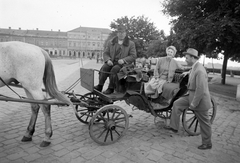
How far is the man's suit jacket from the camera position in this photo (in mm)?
3314

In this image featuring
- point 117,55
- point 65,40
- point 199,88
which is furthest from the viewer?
point 65,40

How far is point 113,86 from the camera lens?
409cm

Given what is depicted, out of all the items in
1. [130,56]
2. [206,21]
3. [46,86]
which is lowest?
[46,86]

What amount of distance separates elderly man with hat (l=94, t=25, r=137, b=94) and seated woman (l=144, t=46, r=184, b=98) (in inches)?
29.0

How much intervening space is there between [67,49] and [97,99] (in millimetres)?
104446

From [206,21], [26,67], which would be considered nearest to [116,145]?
Result: [26,67]

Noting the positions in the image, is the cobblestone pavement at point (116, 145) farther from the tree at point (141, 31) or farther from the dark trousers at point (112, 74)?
the tree at point (141, 31)

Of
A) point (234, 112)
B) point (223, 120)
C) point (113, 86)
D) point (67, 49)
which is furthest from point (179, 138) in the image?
point (67, 49)

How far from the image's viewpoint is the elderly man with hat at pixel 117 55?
159 inches

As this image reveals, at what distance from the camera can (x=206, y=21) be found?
817 cm

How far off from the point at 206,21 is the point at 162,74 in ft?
17.5

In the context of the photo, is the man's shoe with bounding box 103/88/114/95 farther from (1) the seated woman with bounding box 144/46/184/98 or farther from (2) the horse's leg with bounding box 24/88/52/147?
(2) the horse's leg with bounding box 24/88/52/147

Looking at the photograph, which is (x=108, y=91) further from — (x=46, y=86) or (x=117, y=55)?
(x=46, y=86)

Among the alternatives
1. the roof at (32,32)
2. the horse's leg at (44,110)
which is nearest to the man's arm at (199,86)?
the horse's leg at (44,110)
